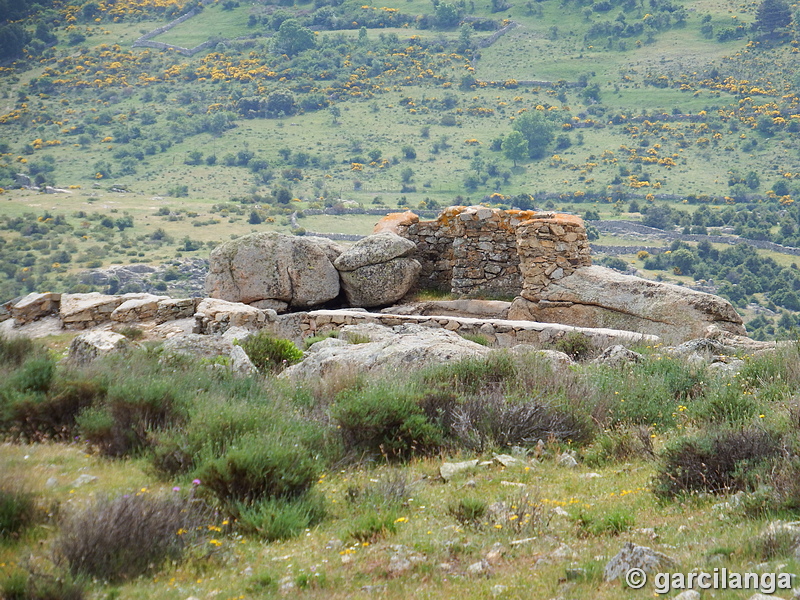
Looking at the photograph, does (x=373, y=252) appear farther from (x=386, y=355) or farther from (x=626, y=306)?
(x=386, y=355)

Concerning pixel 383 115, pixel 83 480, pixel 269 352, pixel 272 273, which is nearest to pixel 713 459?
pixel 83 480

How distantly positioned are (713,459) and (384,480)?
2479 millimetres

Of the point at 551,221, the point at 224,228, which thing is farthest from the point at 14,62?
the point at 551,221

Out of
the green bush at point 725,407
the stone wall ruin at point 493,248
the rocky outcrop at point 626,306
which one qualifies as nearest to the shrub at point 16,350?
the green bush at point 725,407

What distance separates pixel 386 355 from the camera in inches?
392

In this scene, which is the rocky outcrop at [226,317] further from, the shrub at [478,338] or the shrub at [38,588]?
the shrub at [38,588]

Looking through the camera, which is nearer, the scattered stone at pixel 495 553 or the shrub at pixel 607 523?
the scattered stone at pixel 495 553

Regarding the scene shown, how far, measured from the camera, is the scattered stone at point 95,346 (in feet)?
32.2

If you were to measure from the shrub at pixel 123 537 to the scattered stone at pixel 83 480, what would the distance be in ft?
3.00

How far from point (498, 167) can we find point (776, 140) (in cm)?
2306

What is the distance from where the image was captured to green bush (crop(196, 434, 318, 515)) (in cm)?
560

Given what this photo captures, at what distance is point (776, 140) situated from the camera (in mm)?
64438

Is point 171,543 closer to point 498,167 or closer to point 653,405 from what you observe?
point 653,405

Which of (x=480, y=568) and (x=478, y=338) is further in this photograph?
(x=478, y=338)
